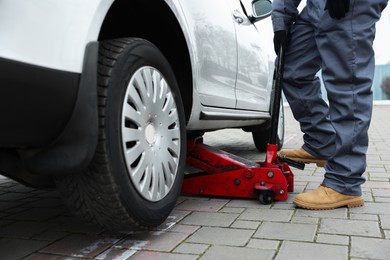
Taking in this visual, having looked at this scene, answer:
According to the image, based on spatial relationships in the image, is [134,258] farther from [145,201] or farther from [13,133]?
[13,133]

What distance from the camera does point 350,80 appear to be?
235 cm

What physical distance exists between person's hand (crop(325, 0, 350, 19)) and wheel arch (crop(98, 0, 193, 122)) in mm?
778

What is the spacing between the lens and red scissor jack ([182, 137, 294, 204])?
2.57m

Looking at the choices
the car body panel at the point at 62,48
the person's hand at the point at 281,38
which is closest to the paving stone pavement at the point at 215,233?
the car body panel at the point at 62,48

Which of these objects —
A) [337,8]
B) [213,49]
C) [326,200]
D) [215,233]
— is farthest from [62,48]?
[326,200]

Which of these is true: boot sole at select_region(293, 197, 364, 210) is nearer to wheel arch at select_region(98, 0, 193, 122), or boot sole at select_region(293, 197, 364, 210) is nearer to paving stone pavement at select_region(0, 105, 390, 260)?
paving stone pavement at select_region(0, 105, 390, 260)

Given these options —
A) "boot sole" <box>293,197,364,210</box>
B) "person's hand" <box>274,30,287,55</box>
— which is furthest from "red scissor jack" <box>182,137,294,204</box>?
"person's hand" <box>274,30,287,55</box>

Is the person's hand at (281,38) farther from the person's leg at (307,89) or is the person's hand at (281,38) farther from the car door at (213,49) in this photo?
the car door at (213,49)

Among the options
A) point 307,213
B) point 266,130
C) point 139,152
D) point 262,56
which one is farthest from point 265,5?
point 139,152

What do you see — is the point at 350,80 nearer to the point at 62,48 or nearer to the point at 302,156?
the point at 302,156

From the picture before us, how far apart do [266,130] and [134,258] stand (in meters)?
3.36

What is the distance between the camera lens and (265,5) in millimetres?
3842

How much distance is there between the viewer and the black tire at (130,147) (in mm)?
1652

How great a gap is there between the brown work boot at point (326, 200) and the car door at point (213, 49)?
2.57 ft
